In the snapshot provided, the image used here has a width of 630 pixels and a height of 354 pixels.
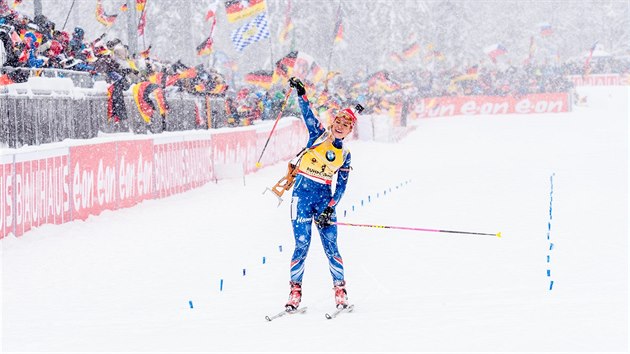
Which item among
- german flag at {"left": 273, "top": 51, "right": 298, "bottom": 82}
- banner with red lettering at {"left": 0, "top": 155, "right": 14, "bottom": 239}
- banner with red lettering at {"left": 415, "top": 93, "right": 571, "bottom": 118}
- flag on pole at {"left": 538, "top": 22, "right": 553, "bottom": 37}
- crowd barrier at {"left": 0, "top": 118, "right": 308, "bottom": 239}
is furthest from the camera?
flag on pole at {"left": 538, "top": 22, "right": 553, "bottom": 37}

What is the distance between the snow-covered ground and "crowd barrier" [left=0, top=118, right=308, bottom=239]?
315mm

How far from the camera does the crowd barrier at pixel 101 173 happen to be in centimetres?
1161

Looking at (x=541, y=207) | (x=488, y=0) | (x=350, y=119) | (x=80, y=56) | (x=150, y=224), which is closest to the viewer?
(x=350, y=119)

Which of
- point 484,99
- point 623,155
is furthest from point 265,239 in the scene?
point 484,99

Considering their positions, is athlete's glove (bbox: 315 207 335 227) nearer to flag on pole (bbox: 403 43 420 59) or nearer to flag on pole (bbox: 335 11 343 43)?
flag on pole (bbox: 335 11 343 43)

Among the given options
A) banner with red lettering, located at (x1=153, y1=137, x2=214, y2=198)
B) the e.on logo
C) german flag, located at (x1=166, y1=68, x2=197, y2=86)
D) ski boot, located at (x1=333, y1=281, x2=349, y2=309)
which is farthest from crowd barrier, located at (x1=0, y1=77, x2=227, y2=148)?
the e.on logo

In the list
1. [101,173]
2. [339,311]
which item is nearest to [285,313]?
[339,311]

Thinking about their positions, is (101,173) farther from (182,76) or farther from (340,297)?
(340,297)

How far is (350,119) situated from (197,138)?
1128cm

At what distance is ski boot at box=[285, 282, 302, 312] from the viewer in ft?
24.5

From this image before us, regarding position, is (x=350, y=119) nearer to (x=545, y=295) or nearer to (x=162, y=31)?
(x=545, y=295)

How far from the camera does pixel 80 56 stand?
17328 mm

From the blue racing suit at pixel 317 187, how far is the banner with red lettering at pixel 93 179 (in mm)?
6490

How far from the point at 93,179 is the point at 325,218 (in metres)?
7.32
